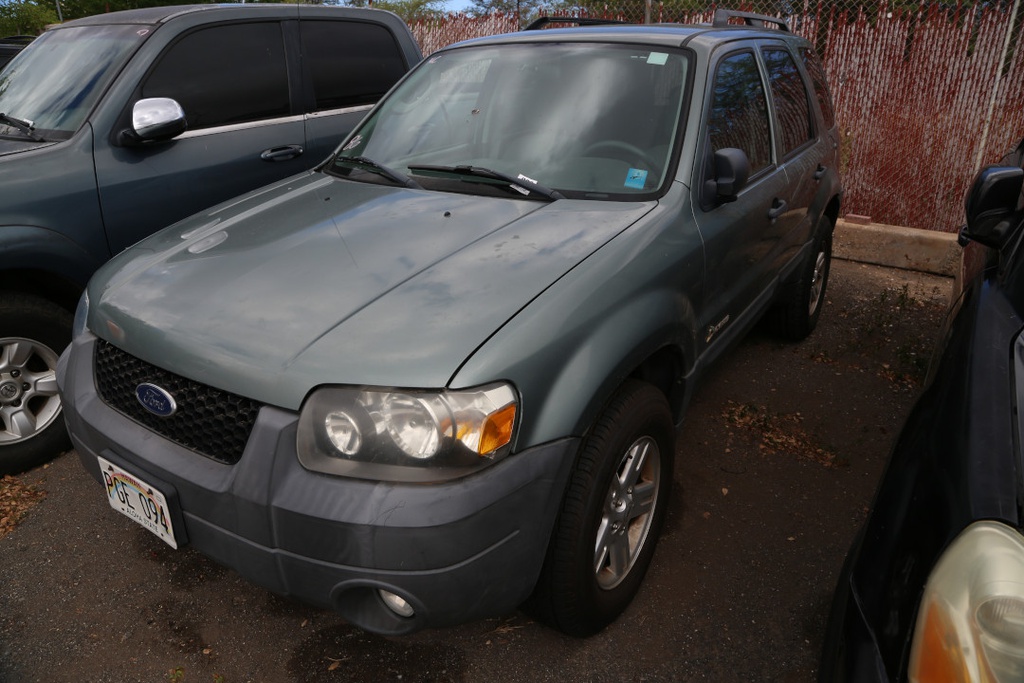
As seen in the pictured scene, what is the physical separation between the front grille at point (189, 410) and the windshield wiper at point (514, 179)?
126 cm

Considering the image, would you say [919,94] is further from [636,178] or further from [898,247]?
[636,178]

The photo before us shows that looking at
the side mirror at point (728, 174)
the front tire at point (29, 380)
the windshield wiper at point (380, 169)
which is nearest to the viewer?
the side mirror at point (728, 174)

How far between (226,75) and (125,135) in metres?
0.73

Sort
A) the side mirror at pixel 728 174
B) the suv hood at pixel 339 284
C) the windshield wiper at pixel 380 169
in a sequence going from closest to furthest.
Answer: the suv hood at pixel 339 284 < the side mirror at pixel 728 174 < the windshield wiper at pixel 380 169

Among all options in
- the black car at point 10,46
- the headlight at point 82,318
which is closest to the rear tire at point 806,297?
the headlight at point 82,318

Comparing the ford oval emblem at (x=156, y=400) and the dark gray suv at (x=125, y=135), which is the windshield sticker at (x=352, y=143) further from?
the ford oval emblem at (x=156, y=400)

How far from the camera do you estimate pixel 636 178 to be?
270 centimetres

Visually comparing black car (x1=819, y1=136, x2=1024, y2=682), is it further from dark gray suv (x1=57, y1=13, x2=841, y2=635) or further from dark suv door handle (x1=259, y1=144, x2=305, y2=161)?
dark suv door handle (x1=259, y1=144, x2=305, y2=161)

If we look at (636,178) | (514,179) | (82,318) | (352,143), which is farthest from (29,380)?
(636,178)

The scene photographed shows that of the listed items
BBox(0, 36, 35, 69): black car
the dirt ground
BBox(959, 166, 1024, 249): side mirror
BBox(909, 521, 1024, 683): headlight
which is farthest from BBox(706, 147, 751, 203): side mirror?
BBox(0, 36, 35, 69): black car

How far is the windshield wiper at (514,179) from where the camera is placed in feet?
8.74

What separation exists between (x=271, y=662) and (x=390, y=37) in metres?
3.89

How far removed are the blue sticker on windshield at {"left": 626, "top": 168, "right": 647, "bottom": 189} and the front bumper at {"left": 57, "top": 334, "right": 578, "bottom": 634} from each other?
1.15 metres

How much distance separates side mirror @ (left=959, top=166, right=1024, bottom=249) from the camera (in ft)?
8.21
